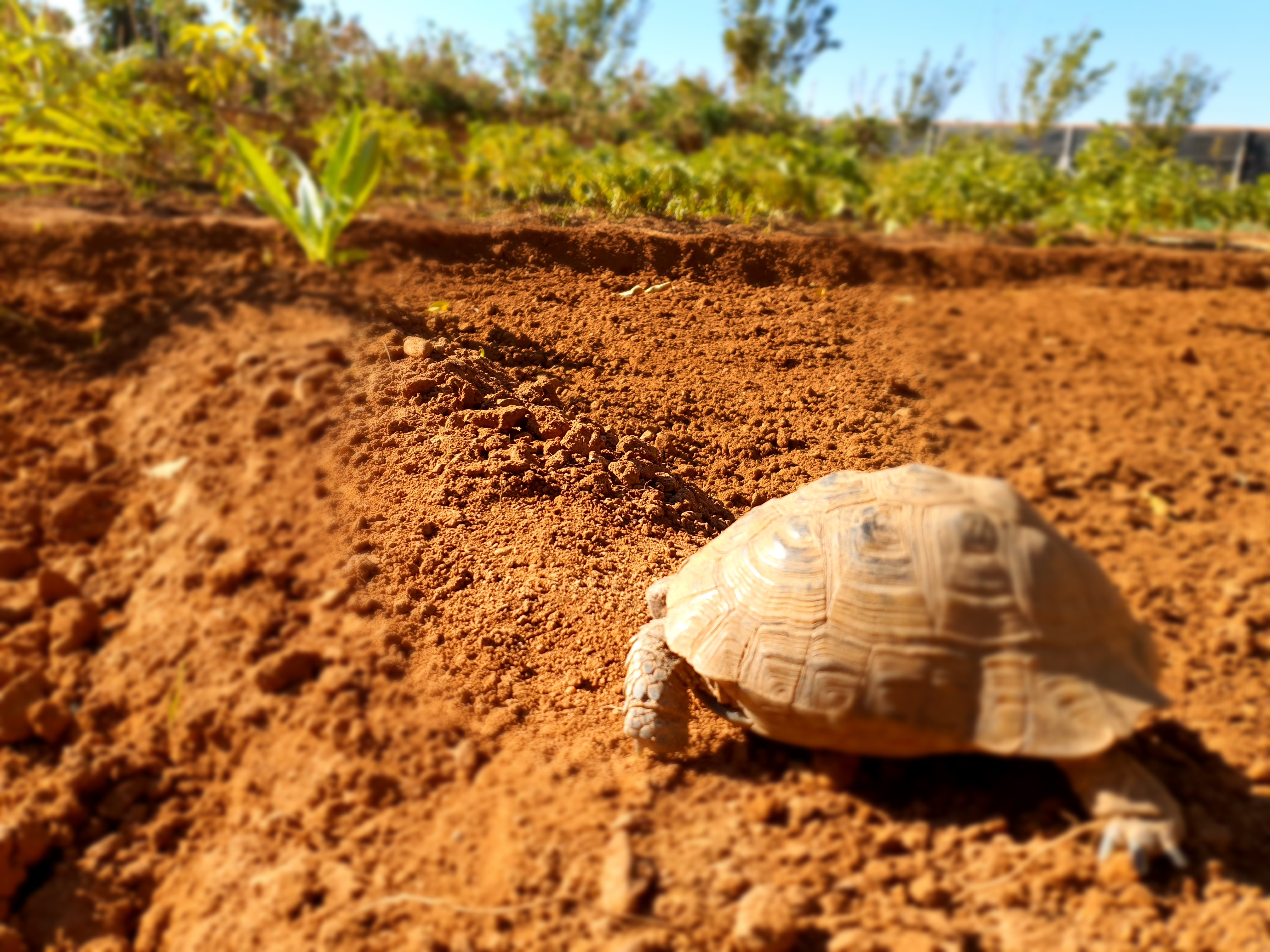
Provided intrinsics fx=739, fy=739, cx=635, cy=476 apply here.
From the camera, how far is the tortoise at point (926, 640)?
49.9 inches

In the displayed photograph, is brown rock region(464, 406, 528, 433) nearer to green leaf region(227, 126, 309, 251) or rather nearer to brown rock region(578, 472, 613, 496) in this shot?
brown rock region(578, 472, 613, 496)

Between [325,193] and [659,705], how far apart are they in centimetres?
215

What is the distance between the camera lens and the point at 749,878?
138 cm

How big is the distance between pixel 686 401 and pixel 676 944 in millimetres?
1129

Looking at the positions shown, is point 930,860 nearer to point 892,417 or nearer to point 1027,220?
point 892,417

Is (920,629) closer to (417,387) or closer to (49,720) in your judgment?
(417,387)

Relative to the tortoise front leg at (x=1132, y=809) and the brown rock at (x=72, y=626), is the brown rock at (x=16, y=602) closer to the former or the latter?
the brown rock at (x=72, y=626)

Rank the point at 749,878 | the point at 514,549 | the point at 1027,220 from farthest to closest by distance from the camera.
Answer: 1. the point at 1027,220
2. the point at 514,549
3. the point at 749,878

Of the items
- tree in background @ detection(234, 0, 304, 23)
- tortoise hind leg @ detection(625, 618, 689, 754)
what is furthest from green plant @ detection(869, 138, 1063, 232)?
tree in background @ detection(234, 0, 304, 23)

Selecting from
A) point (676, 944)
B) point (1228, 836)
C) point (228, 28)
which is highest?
point (228, 28)

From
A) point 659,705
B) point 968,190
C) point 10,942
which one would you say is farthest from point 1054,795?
point 968,190

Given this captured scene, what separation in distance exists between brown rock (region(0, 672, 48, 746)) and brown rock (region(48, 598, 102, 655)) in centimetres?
8

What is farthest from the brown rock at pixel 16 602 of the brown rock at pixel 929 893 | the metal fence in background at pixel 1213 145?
the metal fence in background at pixel 1213 145

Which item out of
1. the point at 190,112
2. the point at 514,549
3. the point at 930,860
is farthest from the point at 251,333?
the point at 190,112
